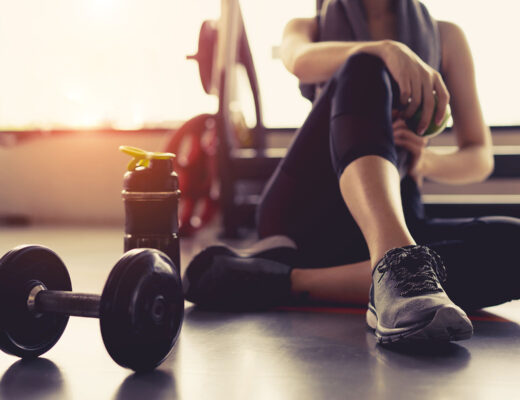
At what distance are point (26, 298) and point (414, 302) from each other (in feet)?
→ 1.87

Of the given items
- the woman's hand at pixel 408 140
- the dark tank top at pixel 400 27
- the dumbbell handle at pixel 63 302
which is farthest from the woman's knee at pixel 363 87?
the dumbbell handle at pixel 63 302

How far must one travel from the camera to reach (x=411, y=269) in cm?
83

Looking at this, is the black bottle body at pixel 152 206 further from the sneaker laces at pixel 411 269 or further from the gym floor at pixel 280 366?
the sneaker laces at pixel 411 269

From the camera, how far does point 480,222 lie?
3.76ft

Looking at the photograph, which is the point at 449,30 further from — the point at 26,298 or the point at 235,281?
the point at 26,298

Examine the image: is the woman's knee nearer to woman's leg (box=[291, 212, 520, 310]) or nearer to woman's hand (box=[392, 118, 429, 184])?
woman's hand (box=[392, 118, 429, 184])

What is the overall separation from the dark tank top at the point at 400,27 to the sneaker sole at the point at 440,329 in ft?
2.37

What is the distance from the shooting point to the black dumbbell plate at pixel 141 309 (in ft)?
2.24

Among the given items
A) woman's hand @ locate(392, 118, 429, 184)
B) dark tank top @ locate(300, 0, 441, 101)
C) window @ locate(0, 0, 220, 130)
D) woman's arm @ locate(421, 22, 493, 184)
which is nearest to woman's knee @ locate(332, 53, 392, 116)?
woman's hand @ locate(392, 118, 429, 184)

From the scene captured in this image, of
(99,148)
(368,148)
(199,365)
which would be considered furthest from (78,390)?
(99,148)

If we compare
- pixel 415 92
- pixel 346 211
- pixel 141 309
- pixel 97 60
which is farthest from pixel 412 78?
pixel 97 60

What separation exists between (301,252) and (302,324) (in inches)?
9.3

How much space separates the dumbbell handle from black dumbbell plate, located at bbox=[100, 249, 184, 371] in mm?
69

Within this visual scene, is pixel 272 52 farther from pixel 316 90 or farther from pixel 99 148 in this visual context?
pixel 316 90
